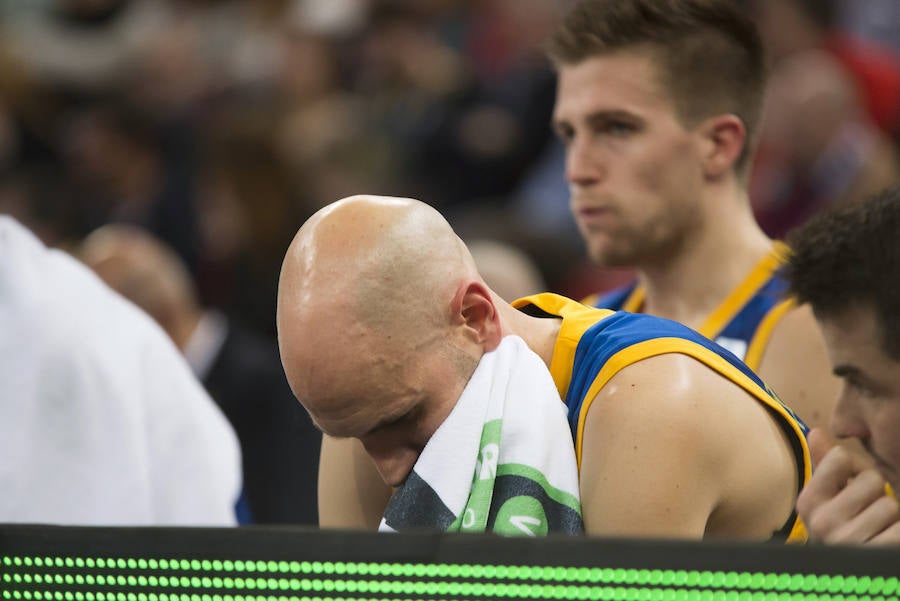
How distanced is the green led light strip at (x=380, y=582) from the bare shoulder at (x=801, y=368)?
1523mm

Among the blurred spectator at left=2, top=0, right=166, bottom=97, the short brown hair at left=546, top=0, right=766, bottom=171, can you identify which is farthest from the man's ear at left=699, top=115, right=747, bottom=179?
the blurred spectator at left=2, top=0, right=166, bottom=97

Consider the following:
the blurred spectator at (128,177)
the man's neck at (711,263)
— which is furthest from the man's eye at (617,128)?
the blurred spectator at (128,177)

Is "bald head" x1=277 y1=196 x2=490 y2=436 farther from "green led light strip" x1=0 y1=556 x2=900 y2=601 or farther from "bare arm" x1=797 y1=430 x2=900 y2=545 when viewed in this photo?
"bare arm" x1=797 y1=430 x2=900 y2=545

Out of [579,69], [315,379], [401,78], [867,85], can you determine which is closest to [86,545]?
[315,379]

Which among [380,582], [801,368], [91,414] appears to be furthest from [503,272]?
[380,582]

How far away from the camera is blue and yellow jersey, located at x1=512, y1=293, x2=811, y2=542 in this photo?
6.61 ft

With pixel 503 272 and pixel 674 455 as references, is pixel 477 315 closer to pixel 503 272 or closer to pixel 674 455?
pixel 674 455

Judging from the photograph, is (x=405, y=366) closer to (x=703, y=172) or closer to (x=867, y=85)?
→ (x=703, y=172)

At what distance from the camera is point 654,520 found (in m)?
1.91

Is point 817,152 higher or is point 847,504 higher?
point 847,504

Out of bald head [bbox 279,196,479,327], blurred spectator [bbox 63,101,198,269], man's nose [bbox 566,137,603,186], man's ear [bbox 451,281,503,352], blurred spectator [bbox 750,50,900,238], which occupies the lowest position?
blurred spectator [bbox 63,101,198,269]

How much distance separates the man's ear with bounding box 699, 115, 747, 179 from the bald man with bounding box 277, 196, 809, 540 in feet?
4.48

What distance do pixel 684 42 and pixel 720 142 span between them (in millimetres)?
269

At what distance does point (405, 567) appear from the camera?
1.50 m
